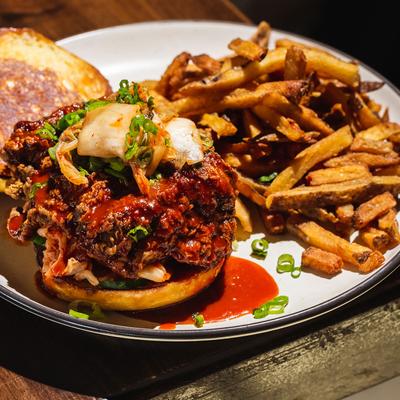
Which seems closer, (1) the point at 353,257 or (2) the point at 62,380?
(2) the point at 62,380

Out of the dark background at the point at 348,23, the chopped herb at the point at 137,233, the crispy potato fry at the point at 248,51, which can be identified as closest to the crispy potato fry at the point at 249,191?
the crispy potato fry at the point at 248,51

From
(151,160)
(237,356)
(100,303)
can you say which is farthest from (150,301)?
(151,160)

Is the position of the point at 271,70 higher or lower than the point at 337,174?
higher

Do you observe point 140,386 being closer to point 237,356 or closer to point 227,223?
point 237,356

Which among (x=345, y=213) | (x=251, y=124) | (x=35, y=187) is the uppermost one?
(x=35, y=187)

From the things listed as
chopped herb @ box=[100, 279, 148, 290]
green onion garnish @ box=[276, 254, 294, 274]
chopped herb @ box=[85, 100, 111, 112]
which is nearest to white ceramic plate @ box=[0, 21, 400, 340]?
green onion garnish @ box=[276, 254, 294, 274]

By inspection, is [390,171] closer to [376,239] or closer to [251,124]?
[376,239]

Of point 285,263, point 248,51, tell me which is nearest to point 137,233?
point 285,263

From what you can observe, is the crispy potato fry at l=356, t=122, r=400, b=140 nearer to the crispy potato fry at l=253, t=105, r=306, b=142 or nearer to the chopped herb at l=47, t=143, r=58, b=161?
the crispy potato fry at l=253, t=105, r=306, b=142
